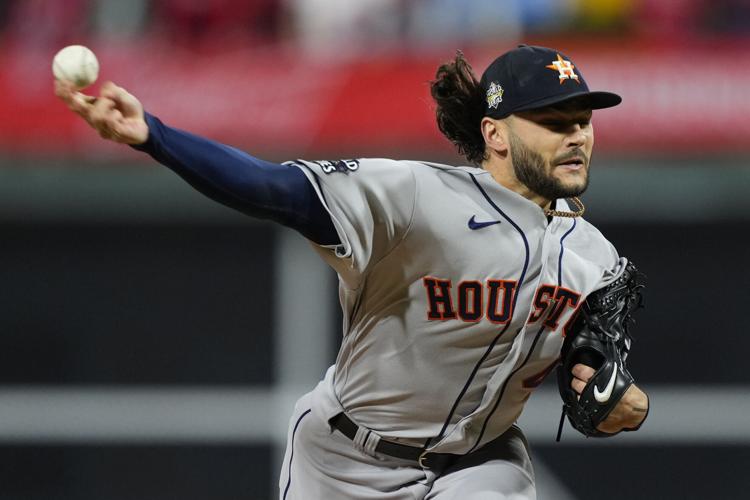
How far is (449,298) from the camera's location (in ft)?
7.84

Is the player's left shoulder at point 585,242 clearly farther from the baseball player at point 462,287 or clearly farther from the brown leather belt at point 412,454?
the brown leather belt at point 412,454

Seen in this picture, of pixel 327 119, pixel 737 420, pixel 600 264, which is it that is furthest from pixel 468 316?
pixel 737 420

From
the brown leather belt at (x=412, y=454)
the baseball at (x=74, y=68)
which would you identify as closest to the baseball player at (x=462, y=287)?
the brown leather belt at (x=412, y=454)

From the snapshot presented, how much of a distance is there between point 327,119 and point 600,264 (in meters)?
3.20

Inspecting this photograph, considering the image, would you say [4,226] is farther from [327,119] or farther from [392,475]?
[392,475]

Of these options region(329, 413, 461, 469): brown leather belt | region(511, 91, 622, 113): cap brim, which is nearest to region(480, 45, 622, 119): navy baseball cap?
region(511, 91, 622, 113): cap brim

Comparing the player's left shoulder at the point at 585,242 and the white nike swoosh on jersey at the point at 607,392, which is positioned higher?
the player's left shoulder at the point at 585,242

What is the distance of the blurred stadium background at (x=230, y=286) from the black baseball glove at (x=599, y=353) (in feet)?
10.2

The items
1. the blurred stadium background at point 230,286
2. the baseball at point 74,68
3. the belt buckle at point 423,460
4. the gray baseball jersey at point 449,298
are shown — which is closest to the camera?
the baseball at point 74,68

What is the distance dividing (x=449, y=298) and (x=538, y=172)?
1.05ft

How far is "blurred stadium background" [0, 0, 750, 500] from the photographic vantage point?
566cm

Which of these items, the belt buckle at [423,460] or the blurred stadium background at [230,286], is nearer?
the belt buckle at [423,460]

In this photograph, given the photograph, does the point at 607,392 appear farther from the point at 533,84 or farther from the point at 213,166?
the point at 213,166

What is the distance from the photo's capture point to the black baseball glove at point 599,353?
2.48 m
